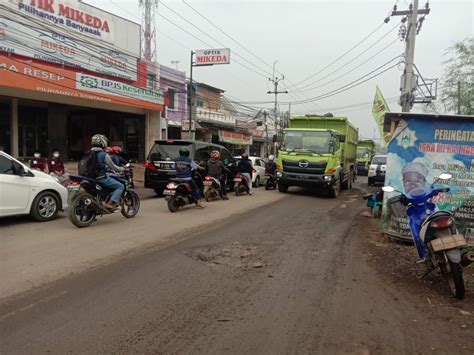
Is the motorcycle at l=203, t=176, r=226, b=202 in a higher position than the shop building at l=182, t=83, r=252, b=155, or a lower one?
lower

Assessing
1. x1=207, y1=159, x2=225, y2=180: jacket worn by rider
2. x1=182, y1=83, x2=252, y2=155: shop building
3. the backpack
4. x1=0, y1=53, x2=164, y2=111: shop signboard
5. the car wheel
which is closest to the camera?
the backpack

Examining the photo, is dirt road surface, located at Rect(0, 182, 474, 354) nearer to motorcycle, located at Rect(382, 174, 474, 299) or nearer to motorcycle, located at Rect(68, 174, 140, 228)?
motorcycle, located at Rect(382, 174, 474, 299)

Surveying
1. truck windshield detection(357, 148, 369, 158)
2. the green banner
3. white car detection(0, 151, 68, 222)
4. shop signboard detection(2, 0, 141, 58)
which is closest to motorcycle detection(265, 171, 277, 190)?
the green banner

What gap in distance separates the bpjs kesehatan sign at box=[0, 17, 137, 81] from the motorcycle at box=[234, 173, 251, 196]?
11247 millimetres

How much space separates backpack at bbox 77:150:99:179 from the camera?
8.56m

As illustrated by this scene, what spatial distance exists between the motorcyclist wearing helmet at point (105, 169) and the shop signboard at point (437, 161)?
5533 mm

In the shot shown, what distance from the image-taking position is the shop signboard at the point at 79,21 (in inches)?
749

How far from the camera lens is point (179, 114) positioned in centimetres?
3150

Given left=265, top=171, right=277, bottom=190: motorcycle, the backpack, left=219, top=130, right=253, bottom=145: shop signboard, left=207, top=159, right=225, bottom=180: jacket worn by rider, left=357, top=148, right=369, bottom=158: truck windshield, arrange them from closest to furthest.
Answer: the backpack → left=207, top=159, right=225, bottom=180: jacket worn by rider → left=265, top=171, right=277, bottom=190: motorcycle → left=219, top=130, right=253, bottom=145: shop signboard → left=357, top=148, right=369, bottom=158: truck windshield

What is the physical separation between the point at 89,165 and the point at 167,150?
5521 millimetres

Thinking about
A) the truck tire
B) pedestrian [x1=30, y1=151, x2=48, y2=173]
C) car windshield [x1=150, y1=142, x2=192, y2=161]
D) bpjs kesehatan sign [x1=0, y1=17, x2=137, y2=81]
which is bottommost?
the truck tire

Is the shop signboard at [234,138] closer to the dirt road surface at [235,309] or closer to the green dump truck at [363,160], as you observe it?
the green dump truck at [363,160]

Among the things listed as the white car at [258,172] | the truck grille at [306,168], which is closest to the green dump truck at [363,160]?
the white car at [258,172]

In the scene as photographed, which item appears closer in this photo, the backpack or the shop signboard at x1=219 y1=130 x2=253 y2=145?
the backpack
